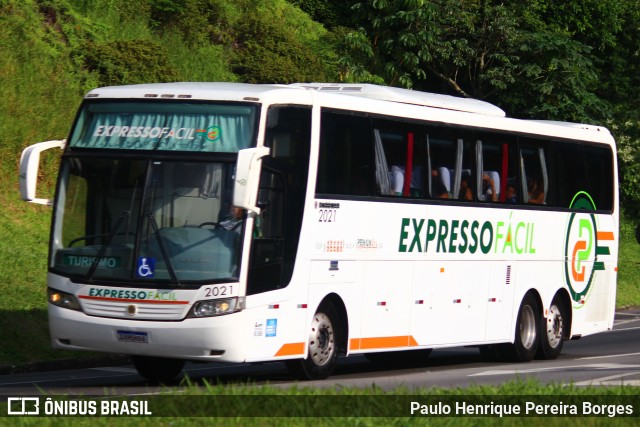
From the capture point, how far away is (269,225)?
15391 millimetres

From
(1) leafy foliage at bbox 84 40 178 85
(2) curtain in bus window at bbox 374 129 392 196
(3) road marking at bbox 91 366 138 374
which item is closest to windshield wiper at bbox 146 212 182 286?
(2) curtain in bus window at bbox 374 129 392 196

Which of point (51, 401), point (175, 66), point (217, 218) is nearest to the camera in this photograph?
point (51, 401)

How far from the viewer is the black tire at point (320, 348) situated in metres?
16.1

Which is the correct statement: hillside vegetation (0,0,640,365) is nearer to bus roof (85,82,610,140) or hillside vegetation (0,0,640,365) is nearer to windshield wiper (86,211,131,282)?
windshield wiper (86,211,131,282)

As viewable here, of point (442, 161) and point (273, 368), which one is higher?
point (442, 161)

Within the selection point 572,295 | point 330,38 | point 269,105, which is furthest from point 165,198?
point 330,38

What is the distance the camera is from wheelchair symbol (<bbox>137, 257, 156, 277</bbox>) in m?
14.9

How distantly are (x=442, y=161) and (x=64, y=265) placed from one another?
584cm

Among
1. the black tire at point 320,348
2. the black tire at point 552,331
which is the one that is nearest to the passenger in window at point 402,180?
the black tire at point 320,348

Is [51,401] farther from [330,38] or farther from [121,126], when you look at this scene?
[330,38]

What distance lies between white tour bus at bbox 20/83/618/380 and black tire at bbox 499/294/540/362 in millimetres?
978

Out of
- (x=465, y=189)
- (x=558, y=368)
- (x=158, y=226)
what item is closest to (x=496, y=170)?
(x=465, y=189)

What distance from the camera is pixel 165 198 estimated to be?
590 inches

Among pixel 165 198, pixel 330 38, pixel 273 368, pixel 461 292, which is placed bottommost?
pixel 273 368
